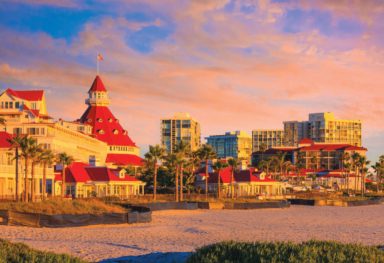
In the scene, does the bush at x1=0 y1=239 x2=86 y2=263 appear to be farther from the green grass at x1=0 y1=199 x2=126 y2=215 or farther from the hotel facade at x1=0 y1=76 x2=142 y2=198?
the hotel facade at x1=0 y1=76 x2=142 y2=198

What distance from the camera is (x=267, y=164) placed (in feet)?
418

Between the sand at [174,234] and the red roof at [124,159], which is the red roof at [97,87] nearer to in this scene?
the red roof at [124,159]

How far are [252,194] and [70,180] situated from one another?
29711 millimetres

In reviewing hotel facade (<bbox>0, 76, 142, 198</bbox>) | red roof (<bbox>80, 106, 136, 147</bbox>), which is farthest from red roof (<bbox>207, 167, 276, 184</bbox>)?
red roof (<bbox>80, 106, 136, 147</bbox>)

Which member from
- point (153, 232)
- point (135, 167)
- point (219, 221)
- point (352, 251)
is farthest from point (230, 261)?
point (135, 167)

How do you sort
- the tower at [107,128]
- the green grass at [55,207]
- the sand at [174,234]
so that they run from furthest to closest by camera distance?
the tower at [107,128], the green grass at [55,207], the sand at [174,234]

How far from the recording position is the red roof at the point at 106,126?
4464 inches

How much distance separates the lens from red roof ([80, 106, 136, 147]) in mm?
113375

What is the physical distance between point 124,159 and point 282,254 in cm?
9370

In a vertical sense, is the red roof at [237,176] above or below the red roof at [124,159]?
below

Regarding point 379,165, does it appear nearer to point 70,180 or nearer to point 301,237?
point 70,180

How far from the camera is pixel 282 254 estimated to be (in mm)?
17750

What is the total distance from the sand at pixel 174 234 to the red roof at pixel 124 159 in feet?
196

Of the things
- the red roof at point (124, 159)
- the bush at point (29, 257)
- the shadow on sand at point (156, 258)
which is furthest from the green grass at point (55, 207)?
the red roof at point (124, 159)
